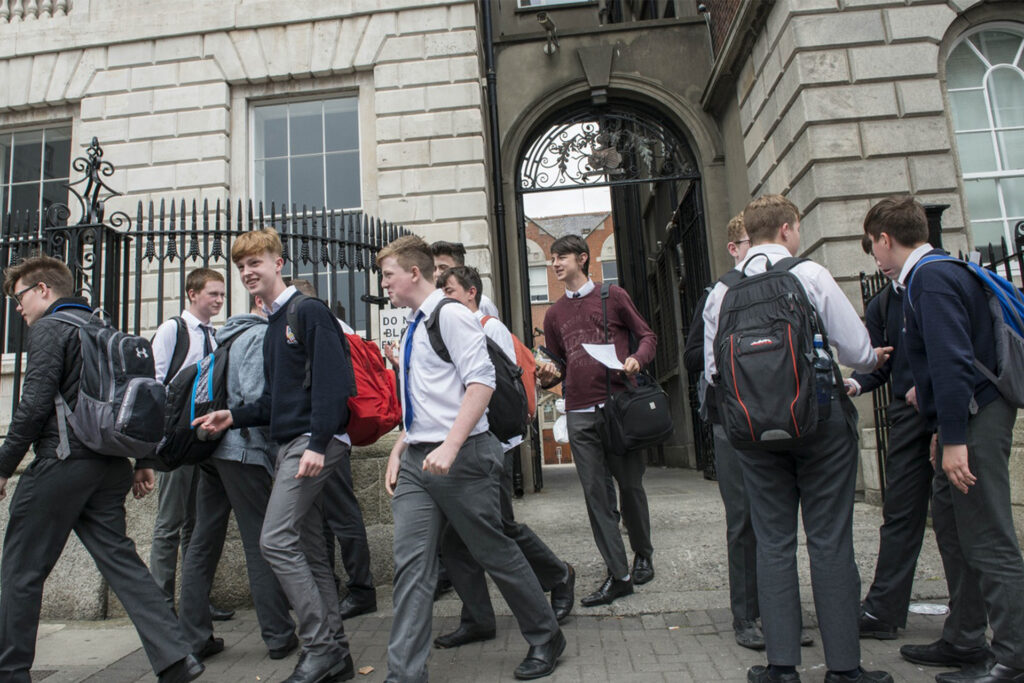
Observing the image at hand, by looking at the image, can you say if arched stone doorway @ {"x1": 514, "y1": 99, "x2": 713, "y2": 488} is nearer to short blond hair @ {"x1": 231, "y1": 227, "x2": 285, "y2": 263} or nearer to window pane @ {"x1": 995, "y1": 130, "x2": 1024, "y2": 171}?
window pane @ {"x1": 995, "y1": 130, "x2": 1024, "y2": 171}

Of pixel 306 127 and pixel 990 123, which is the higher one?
pixel 306 127

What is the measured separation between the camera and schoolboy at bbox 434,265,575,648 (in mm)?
4066

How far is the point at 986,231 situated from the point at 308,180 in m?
8.15

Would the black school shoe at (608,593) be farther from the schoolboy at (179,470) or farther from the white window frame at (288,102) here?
the white window frame at (288,102)

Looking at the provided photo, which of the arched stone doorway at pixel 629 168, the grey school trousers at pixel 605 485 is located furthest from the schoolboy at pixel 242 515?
the arched stone doorway at pixel 629 168

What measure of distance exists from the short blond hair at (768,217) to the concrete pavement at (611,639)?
78.3 inches

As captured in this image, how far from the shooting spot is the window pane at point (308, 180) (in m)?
10.3

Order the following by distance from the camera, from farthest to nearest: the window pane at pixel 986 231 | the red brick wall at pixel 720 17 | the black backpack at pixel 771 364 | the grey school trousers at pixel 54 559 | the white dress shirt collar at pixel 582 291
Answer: the red brick wall at pixel 720 17 → the window pane at pixel 986 231 → the white dress shirt collar at pixel 582 291 → the grey school trousers at pixel 54 559 → the black backpack at pixel 771 364

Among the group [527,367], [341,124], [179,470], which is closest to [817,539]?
[527,367]

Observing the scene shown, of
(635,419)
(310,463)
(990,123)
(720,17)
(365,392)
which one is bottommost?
(310,463)

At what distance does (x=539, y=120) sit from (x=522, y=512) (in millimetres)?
5883

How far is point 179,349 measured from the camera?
500cm

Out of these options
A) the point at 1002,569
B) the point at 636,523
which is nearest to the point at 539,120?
the point at 636,523

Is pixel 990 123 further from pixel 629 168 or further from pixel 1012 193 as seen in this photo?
pixel 629 168
